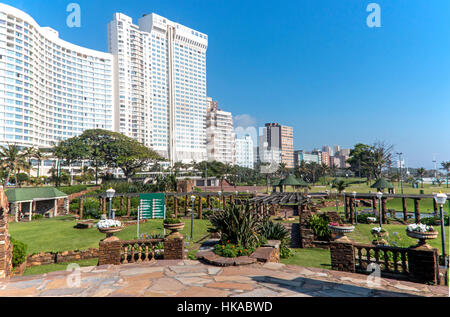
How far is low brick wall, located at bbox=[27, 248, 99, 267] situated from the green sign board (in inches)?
115

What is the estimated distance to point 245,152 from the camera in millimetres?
160500

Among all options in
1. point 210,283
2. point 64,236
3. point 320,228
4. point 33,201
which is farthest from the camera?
point 33,201

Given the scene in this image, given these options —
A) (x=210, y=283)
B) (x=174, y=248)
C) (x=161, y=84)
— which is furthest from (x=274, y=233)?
(x=161, y=84)

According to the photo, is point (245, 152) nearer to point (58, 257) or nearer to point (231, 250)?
point (58, 257)

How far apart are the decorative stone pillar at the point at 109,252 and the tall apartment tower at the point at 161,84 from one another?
108088 millimetres

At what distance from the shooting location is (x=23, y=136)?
80688 mm

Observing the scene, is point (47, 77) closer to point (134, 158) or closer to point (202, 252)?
point (134, 158)

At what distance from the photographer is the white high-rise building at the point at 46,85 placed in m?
78.5

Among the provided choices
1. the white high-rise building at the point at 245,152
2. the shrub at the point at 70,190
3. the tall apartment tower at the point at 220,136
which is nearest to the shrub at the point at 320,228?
the shrub at the point at 70,190

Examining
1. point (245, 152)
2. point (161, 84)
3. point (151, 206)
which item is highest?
Result: point (161, 84)

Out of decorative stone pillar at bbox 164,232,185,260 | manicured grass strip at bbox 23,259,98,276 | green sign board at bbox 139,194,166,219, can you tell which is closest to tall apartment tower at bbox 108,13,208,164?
green sign board at bbox 139,194,166,219

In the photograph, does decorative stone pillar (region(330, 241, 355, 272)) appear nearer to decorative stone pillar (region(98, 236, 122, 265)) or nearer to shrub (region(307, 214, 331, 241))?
decorative stone pillar (region(98, 236, 122, 265))

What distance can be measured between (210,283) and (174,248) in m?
2.60
